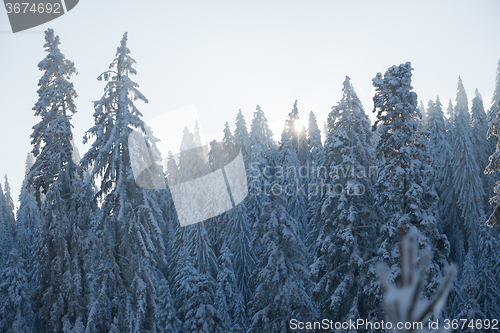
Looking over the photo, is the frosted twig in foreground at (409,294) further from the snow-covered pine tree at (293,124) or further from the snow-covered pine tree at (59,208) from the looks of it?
the snow-covered pine tree at (293,124)

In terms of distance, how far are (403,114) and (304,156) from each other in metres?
22.6

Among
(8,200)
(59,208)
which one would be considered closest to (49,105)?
(59,208)

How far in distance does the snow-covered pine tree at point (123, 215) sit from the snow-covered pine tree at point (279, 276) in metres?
6.30

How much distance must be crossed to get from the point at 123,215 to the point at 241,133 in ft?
102

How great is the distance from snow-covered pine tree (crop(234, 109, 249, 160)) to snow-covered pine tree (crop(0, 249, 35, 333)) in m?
24.3

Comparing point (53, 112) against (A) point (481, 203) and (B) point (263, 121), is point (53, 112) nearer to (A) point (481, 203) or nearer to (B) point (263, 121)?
(B) point (263, 121)

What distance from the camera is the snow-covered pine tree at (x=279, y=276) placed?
20203mm

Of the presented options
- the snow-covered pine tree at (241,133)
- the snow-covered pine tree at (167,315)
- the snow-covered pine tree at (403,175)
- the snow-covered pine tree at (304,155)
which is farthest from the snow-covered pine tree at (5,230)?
the snow-covered pine tree at (403,175)

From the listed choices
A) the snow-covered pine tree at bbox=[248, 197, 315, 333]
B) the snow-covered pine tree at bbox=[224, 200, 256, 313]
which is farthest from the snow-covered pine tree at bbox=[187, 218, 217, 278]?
the snow-covered pine tree at bbox=[248, 197, 315, 333]

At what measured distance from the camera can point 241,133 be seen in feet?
152

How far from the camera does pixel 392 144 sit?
49.9 ft

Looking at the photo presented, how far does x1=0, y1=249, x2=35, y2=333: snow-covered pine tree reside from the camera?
88.8 ft

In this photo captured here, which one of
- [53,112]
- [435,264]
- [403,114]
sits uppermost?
[53,112]

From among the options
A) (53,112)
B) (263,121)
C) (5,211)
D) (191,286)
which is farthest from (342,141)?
(5,211)
